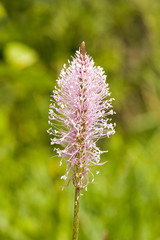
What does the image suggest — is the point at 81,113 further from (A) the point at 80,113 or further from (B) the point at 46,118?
(B) the point at 46,118

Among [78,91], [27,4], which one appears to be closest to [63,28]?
[27,4]

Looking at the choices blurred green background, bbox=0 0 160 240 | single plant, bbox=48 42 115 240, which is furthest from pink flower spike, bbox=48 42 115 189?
blurred green background, bbox=0 0 160 240

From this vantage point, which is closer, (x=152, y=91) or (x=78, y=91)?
(x=78, y=91)

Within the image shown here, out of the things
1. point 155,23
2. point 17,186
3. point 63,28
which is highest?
point 155,23

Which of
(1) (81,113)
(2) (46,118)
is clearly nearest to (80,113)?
(1) (81,113)

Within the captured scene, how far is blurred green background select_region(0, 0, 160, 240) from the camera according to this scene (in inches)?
110

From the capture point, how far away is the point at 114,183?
3254mm

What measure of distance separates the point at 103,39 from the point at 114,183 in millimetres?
1959

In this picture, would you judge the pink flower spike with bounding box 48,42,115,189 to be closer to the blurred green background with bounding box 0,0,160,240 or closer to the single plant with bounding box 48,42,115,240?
the single plant with bounding box 48,42,115,240

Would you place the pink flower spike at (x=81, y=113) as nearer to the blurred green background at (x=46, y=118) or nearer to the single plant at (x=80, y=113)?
the single plant at (x=80, y=113)

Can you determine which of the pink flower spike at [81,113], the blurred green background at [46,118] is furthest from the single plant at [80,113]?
the blurred green background at [46,118]

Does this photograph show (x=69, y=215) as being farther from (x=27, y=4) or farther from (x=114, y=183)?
(x=27, y=4)

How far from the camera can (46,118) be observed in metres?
3.85

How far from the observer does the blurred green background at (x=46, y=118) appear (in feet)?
9.14
